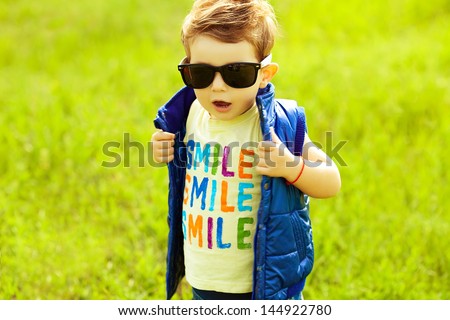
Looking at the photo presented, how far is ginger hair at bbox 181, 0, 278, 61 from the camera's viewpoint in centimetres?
218

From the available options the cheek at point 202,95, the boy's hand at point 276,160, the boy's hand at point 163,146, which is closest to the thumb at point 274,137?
the boy's hand at point 276,160

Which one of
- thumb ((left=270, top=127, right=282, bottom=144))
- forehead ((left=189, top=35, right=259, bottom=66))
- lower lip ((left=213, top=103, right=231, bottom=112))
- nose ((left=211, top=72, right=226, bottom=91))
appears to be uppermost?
forehead ((left=189, top=35, right=259, bottom=66))

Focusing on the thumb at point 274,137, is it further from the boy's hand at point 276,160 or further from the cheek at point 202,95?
the cheek at point 202,95

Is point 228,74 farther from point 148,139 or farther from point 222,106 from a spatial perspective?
point 148,139

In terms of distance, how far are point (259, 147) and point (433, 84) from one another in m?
3.52

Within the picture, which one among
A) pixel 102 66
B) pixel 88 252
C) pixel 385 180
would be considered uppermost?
pixel 102 66

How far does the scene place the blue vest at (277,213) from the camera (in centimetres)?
233

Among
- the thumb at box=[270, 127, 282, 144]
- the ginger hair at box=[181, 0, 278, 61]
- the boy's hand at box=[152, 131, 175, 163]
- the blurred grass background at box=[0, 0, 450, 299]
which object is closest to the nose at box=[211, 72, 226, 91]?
the ginger hair at box=[181, 0, 278, 61]

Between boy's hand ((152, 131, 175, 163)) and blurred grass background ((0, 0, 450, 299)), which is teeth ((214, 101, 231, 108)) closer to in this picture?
boy's hand ((152, 131, 175, 163))

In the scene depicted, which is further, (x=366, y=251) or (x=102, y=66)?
(x=102, y=66)

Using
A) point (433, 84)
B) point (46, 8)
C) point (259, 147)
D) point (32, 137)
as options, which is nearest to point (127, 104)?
point (32, 137)

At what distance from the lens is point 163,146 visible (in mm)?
2471

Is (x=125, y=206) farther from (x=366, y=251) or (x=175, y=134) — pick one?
(x=175, y=134)
